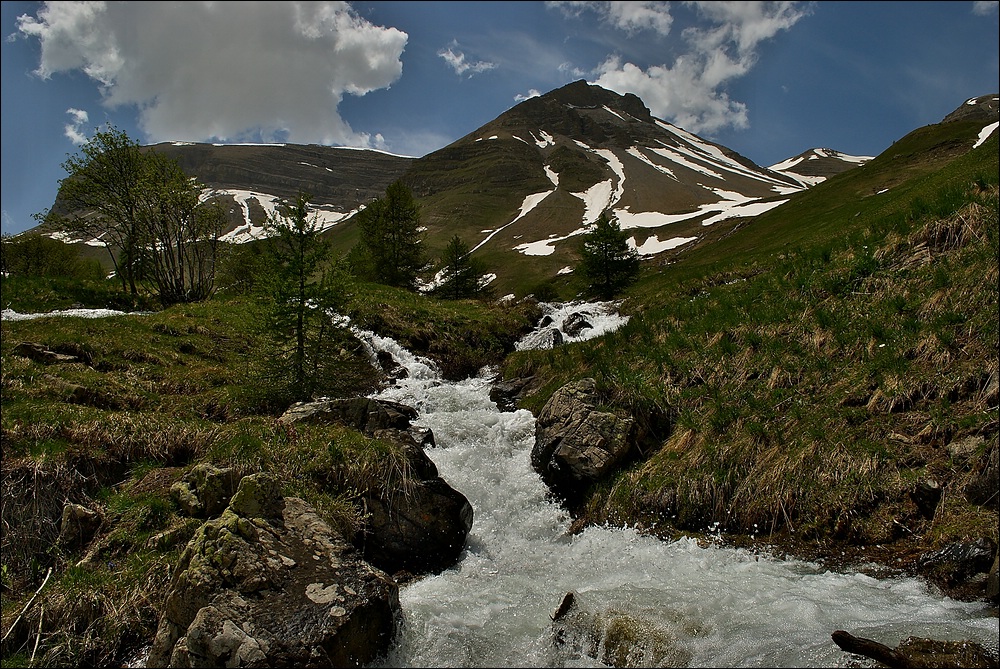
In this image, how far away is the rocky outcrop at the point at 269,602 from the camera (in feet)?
18.1

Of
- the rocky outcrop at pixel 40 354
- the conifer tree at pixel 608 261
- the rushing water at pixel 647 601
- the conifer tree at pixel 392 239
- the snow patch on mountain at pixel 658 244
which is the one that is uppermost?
the snow patch on mountain at pixel 658 244

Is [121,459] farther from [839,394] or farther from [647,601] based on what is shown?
[839,394]

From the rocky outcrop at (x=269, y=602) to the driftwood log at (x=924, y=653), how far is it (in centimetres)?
547

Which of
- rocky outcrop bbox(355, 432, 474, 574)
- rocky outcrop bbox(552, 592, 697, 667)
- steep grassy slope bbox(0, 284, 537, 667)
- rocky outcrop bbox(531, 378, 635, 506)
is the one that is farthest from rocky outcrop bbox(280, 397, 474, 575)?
rocky outcrop bbox(552, 592, 697, 667)

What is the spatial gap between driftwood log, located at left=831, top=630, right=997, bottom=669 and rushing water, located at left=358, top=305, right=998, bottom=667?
175mm

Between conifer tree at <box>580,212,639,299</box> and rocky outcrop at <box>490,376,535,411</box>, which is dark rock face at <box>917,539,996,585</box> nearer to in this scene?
rocky outcrop at <box>490,376,535,411</box>

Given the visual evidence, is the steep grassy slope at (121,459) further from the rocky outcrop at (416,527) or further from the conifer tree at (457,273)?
the conifer tree at (457,273)

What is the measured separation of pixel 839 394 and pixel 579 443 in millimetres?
5267

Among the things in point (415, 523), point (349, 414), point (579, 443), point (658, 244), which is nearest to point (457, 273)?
point (349, 414)

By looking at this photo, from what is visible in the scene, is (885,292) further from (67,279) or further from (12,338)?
(67,279)

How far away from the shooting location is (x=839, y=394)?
930cm

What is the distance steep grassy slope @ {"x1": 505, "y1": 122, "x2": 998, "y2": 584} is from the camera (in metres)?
7.43

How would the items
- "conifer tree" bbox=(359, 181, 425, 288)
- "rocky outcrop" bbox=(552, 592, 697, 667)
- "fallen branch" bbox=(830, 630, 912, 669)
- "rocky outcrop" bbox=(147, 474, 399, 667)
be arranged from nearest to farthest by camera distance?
"fallen branch" bbox=(830, 630, 912, 669)
"rocky outcrop" bbox=(147, 474, 399, 667)
"rocky outcrop" bbox=(552, 592, 697, 667)
"conifer tree" bbox=(359, 181, 425, 288)

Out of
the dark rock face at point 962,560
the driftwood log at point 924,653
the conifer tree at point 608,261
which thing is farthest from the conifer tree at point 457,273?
the driftwood log at point 924,653
